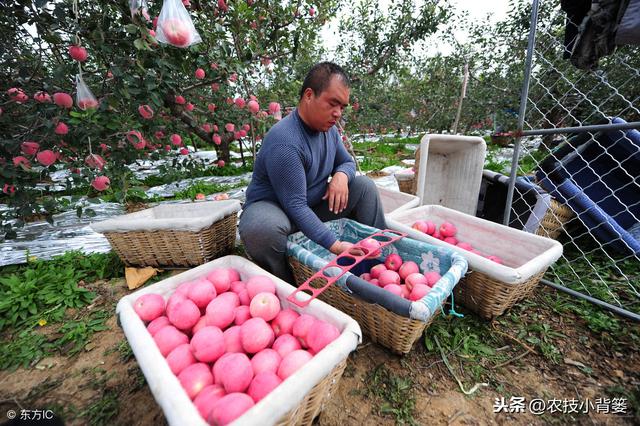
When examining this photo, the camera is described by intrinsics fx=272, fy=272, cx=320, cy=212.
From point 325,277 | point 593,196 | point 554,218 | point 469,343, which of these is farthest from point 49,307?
point 593,196

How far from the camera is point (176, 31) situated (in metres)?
1.28

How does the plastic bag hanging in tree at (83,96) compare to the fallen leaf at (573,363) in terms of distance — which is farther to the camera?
the plastic bag hanging in tree at (83,96)

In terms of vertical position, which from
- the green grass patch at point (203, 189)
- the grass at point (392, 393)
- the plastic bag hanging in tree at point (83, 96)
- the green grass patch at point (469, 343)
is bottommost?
the green grass patch at point (469, 343)

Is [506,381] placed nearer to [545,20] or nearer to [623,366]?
[623,366]

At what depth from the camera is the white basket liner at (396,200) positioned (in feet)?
7.14

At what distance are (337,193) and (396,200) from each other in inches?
39.6

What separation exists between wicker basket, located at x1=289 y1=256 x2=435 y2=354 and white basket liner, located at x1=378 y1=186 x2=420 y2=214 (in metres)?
1.05

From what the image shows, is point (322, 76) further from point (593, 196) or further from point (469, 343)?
point (593, 196)

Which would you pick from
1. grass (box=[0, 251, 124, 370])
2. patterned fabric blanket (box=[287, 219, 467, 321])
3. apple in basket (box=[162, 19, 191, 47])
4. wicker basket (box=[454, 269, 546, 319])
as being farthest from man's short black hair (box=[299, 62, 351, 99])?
grass (box=[0, 251, 124, 370])

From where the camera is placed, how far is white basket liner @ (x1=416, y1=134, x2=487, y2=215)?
85.1 inches

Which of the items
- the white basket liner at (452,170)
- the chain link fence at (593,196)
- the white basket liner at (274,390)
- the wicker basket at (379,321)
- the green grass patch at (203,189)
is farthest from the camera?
the green grass patch at (203,189)

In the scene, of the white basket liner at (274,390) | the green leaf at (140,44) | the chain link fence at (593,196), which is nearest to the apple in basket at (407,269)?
the white basket liner at (274,390)

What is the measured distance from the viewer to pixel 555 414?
1.08 m

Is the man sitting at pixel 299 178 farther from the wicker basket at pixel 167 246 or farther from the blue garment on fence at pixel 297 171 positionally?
the wicker basket at pixel 167 246
